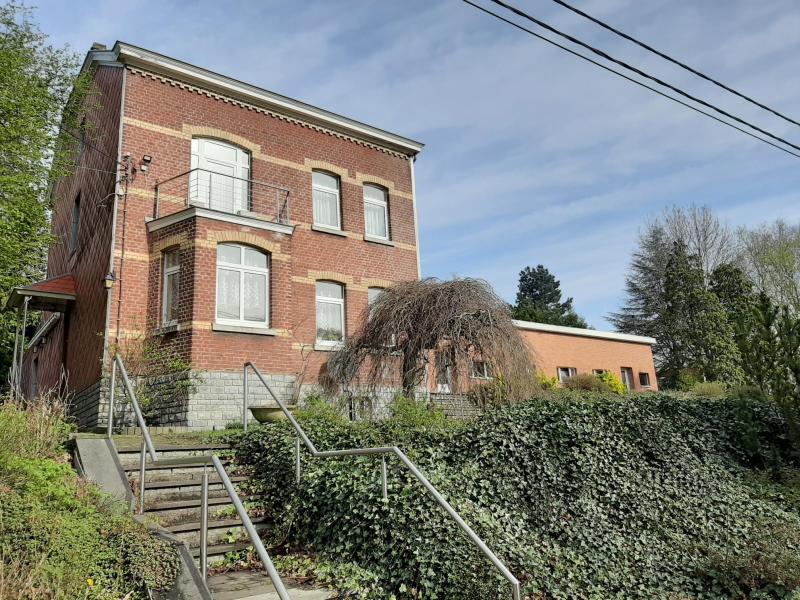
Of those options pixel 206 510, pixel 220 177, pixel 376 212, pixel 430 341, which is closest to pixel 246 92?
pixel 220 177

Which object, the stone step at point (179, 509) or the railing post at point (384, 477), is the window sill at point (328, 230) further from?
the railing post at point (384, 477)

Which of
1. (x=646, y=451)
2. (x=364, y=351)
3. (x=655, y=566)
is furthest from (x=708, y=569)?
(x=364, y=351)

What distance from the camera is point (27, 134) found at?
1750 centimetres

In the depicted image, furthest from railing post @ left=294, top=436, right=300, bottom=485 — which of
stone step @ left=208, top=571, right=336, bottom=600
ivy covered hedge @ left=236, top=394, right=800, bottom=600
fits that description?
stone step @ left=208, top=571, right=336, bottom=600

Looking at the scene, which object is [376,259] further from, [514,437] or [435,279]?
[514,437]

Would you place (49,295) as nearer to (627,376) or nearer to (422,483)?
(422,483)

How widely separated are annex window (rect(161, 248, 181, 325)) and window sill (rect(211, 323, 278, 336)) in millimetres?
1054

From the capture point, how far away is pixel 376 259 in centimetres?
1756

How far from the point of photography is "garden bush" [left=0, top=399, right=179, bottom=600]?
4.43 meters

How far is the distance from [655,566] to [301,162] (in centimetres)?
1317

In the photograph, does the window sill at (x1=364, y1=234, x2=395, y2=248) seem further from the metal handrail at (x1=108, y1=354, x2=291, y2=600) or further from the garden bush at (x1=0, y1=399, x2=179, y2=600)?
the garden bush at (x1=0, y1=399, x2=179, y2=600)

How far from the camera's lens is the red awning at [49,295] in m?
16.2

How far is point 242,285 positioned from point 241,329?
108 cm

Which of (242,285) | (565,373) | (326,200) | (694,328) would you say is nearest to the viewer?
(242,285)
